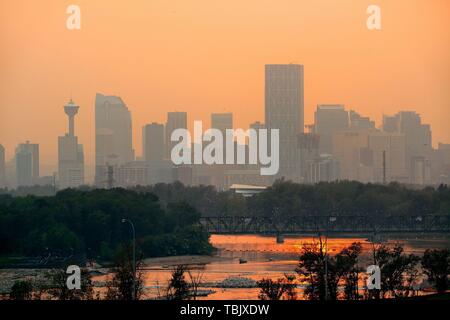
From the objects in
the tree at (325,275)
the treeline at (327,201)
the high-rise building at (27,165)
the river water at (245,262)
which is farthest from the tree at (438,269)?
the high-rise building at (27,165)

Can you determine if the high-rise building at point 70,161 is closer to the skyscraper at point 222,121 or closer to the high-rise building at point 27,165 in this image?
the high-rise building at point 27,165

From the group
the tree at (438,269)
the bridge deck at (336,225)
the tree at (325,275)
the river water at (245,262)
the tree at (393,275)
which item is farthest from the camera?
the bridge deck at (336,225)

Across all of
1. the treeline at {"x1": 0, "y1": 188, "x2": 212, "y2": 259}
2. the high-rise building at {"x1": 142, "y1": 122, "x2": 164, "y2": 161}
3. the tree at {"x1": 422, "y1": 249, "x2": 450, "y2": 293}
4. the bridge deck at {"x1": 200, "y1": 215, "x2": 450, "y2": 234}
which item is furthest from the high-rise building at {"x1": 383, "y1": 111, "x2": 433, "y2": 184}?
the tree at {"x1": 422, "y1": 249, "x2": 450, "y2": 293}

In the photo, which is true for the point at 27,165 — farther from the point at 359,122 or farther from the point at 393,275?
the point at 393,275

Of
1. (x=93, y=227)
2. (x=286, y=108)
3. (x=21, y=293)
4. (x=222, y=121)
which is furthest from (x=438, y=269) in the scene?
(x=286, y=108)

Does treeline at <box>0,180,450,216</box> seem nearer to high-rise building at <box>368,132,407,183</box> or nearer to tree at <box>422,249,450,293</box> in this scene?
high-rise building at <box>368,132,407,183</box>

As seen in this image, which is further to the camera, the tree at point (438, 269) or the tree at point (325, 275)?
the tree at point (438, 269)
